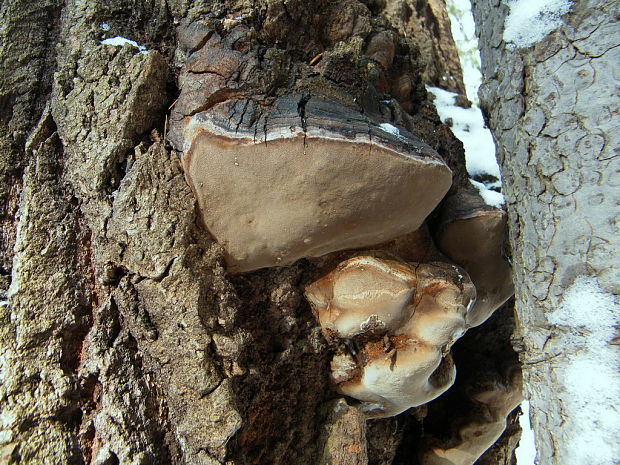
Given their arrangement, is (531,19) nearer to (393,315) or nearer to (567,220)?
(567,220)

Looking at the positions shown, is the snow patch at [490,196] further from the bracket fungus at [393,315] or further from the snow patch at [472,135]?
the bracket fungus at [393,315]

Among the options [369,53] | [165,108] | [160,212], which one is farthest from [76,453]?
[369,53]

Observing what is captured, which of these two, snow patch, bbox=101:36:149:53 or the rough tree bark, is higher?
snow patch, bbox=101:36:149:53

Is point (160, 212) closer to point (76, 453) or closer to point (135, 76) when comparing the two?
point (135, 76)

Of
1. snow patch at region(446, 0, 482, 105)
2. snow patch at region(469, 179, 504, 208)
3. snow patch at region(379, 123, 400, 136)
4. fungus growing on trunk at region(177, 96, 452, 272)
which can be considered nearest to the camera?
fungus growing on trunk at region(177, 96, 452, 272)

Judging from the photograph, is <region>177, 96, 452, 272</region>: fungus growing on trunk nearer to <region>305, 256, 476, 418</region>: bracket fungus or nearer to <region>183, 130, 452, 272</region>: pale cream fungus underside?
<region>183, 130, 452, 272</region>: pale cream fungus underside

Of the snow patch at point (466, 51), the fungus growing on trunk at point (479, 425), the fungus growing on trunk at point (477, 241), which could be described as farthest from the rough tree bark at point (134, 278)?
the snow patch at point (466, 51)

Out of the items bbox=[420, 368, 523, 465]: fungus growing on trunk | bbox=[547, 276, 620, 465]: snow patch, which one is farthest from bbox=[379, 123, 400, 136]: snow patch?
bbox=[420, 368, 523, 465]: fungus growing on trunk

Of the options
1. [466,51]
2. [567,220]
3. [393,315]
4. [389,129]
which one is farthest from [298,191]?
[466,51]
